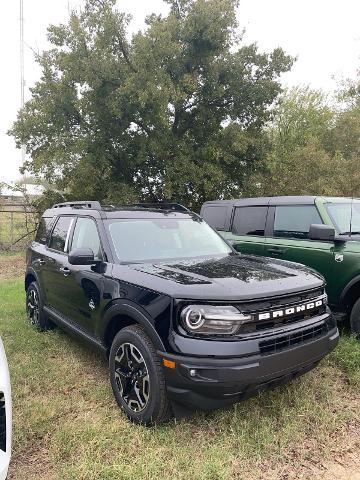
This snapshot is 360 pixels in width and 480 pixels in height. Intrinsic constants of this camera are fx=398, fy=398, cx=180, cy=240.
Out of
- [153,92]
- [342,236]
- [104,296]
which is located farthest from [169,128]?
[104,296]

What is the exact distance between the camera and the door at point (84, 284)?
3.75 meters

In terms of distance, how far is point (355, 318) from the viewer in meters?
4.70

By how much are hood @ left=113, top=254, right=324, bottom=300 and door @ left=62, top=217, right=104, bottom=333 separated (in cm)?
38

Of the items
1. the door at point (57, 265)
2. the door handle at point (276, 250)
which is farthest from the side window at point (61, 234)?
the door handle at point (276, 250)

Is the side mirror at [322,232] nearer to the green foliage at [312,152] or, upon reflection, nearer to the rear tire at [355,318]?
the rear tire at [355,318]

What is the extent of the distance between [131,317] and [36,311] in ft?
9.02

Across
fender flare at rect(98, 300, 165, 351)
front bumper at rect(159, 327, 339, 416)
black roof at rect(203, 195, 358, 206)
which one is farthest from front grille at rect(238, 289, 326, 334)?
black roof at rect(203, 195, 358, 206)

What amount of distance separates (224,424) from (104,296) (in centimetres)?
146

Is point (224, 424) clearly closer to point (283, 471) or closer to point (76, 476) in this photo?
point (283, 471)

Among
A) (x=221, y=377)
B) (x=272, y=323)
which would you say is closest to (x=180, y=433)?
(x=221, y=377)

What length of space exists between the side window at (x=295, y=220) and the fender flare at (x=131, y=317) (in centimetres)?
314

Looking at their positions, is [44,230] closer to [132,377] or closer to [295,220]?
[132,377]

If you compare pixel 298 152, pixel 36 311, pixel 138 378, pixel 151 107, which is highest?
pixel 151 107

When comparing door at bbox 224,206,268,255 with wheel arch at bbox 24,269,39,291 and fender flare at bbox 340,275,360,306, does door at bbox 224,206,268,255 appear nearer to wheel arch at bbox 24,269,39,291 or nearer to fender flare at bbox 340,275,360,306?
fender flare at bbox 340,275,360,306
